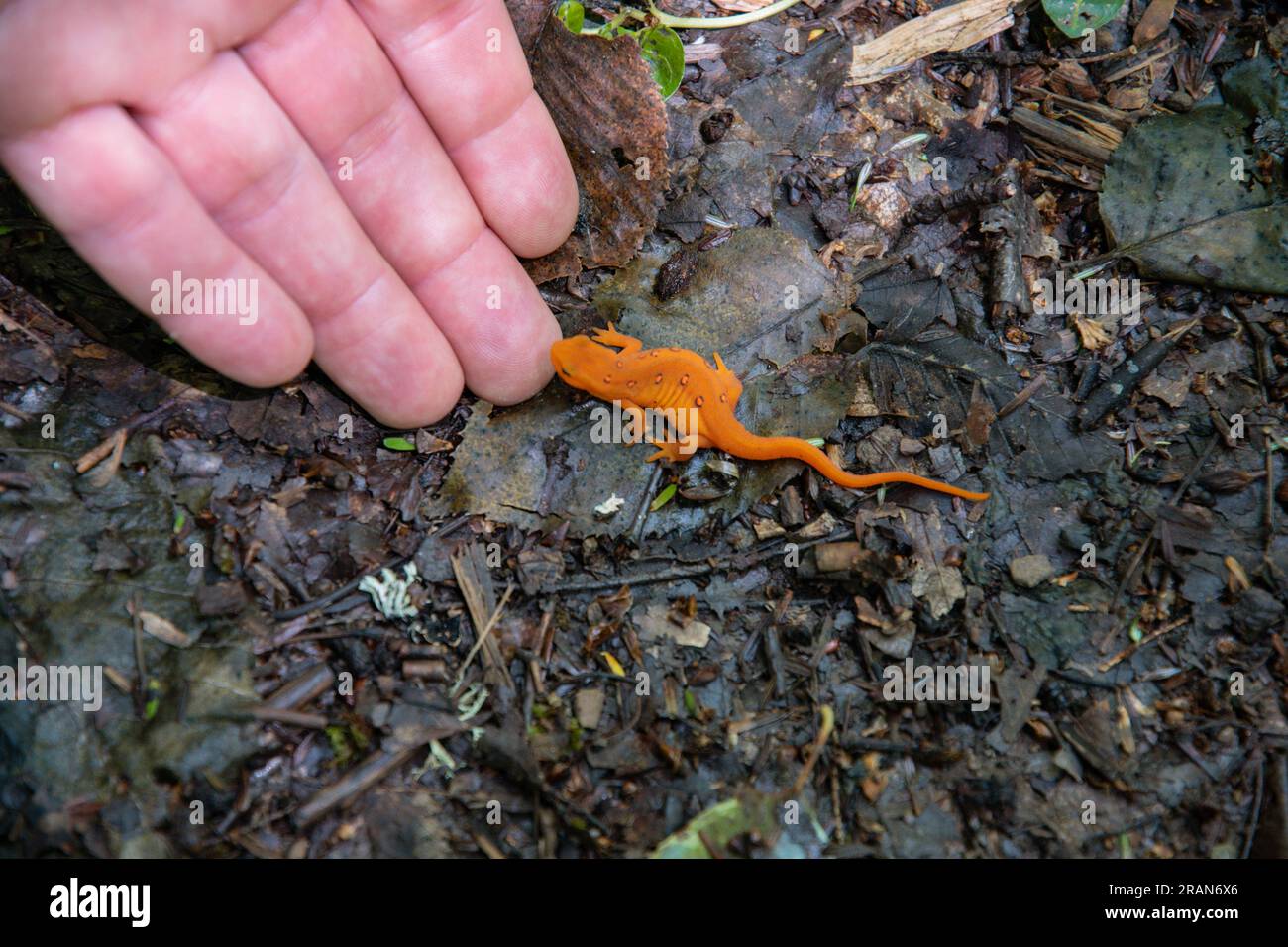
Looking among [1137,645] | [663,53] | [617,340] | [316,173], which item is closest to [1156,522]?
[1137,645]

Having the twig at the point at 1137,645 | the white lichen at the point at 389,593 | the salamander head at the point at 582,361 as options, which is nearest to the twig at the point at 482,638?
the white lichen at the point at 389,593

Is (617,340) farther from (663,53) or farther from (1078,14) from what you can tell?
(1078,14)

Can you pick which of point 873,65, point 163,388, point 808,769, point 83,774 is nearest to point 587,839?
point 808,769

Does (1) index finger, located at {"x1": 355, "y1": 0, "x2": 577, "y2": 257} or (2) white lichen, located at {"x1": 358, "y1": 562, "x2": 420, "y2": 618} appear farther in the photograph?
(1) index finger, located at {"x1": 355, "y1": 0, "x2": 577, "y2": 257}

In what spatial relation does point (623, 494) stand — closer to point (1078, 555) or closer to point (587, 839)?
point (587, 839)

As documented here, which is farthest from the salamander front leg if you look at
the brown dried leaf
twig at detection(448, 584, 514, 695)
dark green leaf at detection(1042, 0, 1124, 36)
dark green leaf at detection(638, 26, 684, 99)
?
dark green leaf at detection(1042, 0, 1124, 36)

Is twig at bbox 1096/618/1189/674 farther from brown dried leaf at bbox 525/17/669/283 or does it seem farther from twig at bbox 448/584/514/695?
brown dried leaf at bbox 525/17/669/283

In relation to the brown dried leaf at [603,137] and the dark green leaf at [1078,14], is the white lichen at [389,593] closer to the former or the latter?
the brown dried leaf at [603,137]
